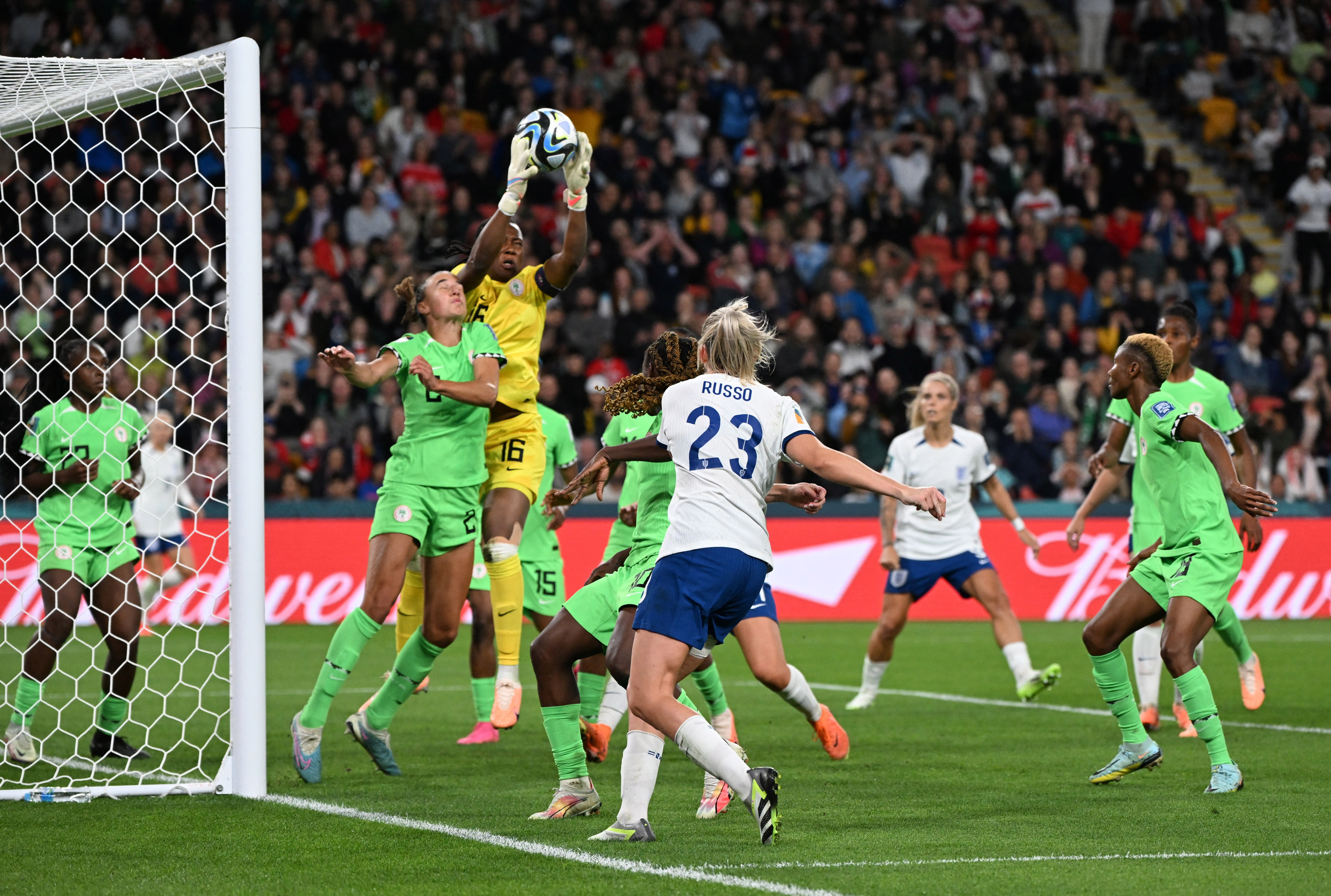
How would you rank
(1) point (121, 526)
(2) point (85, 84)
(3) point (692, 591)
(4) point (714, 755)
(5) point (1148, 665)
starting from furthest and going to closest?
(5) point (1148, 665) < (1) point (121, 526) < (2) point (85, 84) < (3) point (692, 591) < (4) point (714, 755)

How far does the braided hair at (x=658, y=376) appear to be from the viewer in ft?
22.6

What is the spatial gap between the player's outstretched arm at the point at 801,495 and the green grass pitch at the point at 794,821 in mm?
1257

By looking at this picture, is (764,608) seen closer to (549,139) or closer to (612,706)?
(612,706)

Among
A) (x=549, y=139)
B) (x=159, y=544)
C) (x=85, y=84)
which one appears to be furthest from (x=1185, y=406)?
(x=159, y=544)

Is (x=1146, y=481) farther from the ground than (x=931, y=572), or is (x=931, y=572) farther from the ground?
(x=1146, y=481)

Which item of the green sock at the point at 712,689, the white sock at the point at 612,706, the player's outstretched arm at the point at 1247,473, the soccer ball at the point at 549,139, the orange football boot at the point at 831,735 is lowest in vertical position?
the orange football boot at the point at 831,735

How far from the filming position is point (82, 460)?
8594 mm

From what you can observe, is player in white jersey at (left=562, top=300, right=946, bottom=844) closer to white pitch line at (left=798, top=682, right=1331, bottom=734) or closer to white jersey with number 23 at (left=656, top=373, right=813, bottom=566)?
white jersey with number 23 at (left=656, top=373, right=813, bottom=566)

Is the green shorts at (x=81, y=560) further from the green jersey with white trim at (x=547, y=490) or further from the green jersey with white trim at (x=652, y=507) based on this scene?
the green jersey with white trim at (x=652, y=507)

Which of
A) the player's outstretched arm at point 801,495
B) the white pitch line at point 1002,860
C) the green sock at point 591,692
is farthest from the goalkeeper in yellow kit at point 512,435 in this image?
the white pitch line at point 1002,860

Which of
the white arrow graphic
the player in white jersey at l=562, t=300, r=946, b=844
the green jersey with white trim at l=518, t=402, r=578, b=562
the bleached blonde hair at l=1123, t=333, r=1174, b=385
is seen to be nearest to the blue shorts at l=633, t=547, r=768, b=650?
the player in white jersey at l=562, t=300, r=946, b=844

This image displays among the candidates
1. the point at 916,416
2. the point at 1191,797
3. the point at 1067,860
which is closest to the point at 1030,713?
the point at 916,416

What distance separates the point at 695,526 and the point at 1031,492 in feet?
46.1

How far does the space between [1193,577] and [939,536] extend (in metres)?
4.12
